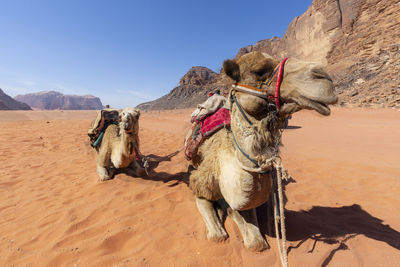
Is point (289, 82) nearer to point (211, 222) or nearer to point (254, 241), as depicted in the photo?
point (254, 241)

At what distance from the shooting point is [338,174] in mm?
4367

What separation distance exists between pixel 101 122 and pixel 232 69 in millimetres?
Result: 4054

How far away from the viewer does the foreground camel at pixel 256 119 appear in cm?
134

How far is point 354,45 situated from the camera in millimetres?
30625

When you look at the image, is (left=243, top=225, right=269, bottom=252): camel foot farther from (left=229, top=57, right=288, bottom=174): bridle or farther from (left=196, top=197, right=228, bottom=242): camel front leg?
(left=229, top=57, right=288, bottom=174): bridle

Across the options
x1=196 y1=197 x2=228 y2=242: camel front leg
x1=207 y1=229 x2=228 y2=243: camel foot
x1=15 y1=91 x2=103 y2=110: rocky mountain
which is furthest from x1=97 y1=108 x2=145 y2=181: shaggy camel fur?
x1=15 y1=91 x2=103 y2=110: rocky mountain

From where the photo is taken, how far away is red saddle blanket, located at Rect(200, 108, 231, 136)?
255cm

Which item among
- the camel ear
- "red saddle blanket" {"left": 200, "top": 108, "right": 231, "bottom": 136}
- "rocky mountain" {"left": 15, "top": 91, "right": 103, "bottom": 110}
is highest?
"rocky mountain" {"left": 15, "top": 91, "right": 103, "bottom": 110}

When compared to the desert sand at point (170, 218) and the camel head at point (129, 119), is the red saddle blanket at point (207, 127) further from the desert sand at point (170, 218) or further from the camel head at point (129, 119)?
the camel head at point (129, 119)

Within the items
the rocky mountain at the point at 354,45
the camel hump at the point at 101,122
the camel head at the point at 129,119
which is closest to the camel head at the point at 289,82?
the rocky mountain at the point at 354,45

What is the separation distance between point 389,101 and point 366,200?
16691mm

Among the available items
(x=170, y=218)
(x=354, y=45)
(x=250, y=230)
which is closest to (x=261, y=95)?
(x=250, y=230)

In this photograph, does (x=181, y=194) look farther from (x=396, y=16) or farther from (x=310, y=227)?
(x=396, y=16)

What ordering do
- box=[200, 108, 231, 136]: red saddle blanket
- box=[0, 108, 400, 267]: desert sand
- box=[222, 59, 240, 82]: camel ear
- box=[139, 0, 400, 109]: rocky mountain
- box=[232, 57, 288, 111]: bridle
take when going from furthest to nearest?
box=[139, 0, 400, 109]: rocky mountain → box=[200, 108, 231, 136]: red saddle blanket → box=[0, 108, 400, 267]: desert sand → box=[222, 59, 240, 82]: camel ear → box=[232, 57, 288, 111]: bridle
